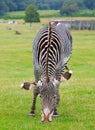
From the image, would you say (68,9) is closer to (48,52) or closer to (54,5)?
(54,5)

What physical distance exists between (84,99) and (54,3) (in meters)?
164

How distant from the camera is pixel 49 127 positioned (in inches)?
426

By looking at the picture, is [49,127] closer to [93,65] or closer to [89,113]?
[89,113]

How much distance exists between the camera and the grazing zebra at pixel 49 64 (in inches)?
406

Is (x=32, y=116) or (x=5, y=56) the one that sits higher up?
(x=32, y=116)

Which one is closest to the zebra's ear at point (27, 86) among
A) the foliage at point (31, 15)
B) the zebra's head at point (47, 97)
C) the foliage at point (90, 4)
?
the zebra's head at point (47, 97)

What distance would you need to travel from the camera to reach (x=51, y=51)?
11.1 m

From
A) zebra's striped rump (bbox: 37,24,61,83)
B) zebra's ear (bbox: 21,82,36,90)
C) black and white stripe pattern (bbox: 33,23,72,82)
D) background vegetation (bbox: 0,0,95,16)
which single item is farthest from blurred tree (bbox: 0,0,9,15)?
zebra's ear (bbox: 21,82,36,90)

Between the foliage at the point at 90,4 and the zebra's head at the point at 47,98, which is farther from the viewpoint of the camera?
the foliage at the point at 90,4

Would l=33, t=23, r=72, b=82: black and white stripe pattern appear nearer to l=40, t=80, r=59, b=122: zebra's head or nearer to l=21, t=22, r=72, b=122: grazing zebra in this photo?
l=21, t=22, r=72, b=122: grazing zebra

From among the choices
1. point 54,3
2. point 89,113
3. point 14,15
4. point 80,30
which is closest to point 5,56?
point 89,113

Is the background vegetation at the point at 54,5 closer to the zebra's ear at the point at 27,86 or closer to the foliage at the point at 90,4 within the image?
the foliage at the point at 90,4

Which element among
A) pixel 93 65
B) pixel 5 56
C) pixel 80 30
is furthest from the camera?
pixel 80 30

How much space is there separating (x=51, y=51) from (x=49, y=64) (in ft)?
1.11
